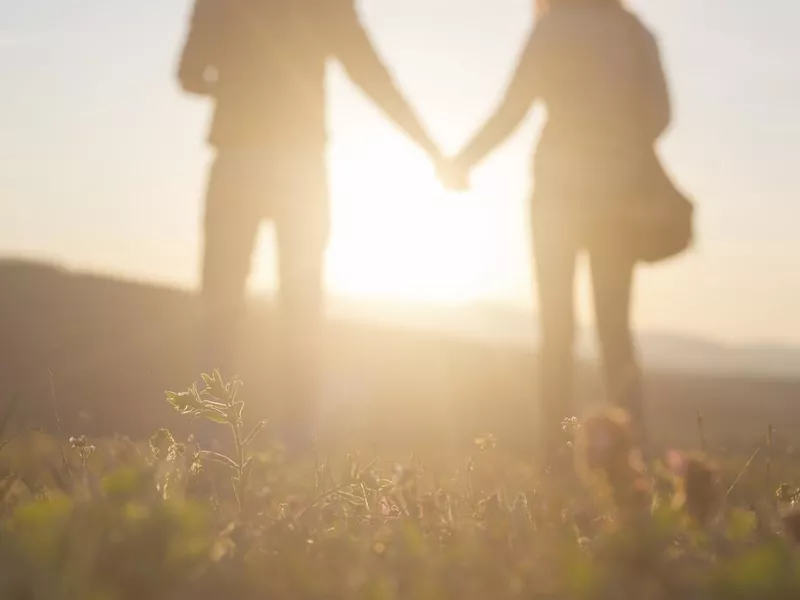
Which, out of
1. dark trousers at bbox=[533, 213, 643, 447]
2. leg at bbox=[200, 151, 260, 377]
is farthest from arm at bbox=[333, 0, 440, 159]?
dark trousers at bbox=[533, 213, 643, 447]

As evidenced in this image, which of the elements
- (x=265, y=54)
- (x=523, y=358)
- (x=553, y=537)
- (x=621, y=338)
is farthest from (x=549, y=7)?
(x=523, y=358)

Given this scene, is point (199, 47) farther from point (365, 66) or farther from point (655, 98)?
point (655, 98)

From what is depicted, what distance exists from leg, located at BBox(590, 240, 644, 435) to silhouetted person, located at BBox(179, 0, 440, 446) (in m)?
1.77

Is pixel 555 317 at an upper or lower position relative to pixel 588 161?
lower

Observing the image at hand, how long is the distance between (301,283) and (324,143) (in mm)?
913

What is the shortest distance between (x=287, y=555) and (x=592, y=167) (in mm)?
3646

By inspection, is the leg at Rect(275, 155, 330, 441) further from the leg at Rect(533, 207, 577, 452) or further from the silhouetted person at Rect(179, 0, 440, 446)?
the leg at Rect(533, 207, 577, 452)

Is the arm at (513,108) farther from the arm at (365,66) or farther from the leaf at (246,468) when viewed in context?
the leaf at (246,468)

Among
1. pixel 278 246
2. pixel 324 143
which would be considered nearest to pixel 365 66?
pixel 324 143

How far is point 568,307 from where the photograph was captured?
15.9 ft

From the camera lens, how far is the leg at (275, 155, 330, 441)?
519cm

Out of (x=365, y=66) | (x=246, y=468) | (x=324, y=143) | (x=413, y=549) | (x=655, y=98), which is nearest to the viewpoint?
(x=413, y=549)

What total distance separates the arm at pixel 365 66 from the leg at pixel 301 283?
0.69 metres

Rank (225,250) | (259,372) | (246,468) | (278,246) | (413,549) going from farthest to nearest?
(259,372), (278,246), (225,250), (246,468), (413,549)
